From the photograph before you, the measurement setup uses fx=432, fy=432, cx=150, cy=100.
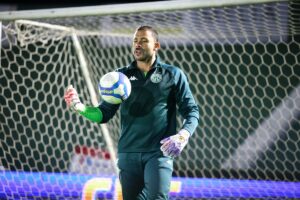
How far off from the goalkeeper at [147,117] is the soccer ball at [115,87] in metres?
0.11

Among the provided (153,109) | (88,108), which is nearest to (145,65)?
(153,109)

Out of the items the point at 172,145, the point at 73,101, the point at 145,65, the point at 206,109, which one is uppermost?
the point at 145,65

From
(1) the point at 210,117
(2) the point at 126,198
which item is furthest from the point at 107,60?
(2) the point at 126,198

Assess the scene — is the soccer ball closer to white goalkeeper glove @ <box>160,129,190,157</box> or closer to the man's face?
the man's face

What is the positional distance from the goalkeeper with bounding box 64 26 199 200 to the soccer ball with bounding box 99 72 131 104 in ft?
0.35

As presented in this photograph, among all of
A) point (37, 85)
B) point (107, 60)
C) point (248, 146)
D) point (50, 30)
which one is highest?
point (50, 30)

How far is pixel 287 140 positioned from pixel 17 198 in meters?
3.28

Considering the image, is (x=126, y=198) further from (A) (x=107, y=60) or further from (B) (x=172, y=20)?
(A) (x=107, y=60)

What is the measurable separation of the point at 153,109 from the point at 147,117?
52 millimetres

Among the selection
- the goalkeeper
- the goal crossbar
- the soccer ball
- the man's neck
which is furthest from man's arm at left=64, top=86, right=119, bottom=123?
the goal crossbar

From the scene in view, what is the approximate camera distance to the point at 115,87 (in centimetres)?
214

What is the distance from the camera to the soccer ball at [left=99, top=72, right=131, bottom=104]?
2143mm

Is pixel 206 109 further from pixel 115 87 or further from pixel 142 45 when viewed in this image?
pixel 115 87

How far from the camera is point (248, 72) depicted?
5.38 m
